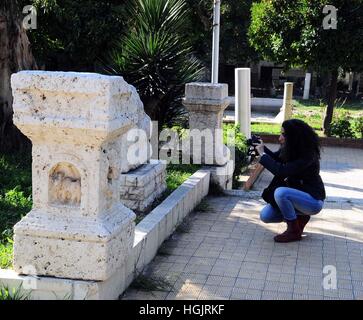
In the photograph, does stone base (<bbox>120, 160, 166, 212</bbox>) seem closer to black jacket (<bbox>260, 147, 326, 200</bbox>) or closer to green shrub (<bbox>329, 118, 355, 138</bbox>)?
black jacket (<bbox>260, 147, 326, 200</bbox>)

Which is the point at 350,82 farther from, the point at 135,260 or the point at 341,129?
the point at 135,260

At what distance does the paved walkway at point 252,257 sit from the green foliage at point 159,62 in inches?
142

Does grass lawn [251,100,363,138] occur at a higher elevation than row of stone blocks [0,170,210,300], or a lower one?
lower

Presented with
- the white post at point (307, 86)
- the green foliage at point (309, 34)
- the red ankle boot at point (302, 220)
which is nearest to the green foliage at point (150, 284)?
the red ankle boot at point (302, 220)

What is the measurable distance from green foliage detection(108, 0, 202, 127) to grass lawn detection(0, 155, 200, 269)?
9.52ft

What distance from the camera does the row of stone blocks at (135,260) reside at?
3795 millimetres

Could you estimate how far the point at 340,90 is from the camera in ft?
118

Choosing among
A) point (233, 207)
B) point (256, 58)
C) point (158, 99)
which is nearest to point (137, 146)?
point (233, 207)

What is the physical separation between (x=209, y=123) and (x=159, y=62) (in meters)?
3.02

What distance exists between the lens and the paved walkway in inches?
180

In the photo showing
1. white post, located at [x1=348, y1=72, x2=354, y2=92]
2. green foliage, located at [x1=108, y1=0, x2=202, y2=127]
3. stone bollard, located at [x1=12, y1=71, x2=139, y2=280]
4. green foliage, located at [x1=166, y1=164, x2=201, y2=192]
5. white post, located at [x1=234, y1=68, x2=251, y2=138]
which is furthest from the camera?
white post, located at [x1=348, y1=72, x2=354, y2=92]

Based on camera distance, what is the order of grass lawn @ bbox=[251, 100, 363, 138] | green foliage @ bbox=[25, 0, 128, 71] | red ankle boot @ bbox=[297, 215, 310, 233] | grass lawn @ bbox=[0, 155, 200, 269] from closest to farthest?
grass lawn @ bbox=[0, 155, 200, 269], red ankle boot @ bbox=[297, 215, 310, 233], green foliage @ bbox=[25, 0, 128, 71], grass lawn @ bbox=[251, 100, 363, 138]

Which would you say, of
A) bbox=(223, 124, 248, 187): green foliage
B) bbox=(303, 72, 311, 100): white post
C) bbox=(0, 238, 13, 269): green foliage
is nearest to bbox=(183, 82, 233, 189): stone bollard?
bbox=(223, 124, 248, 187): green foliage

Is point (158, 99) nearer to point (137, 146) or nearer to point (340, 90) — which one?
point (137, 146)
